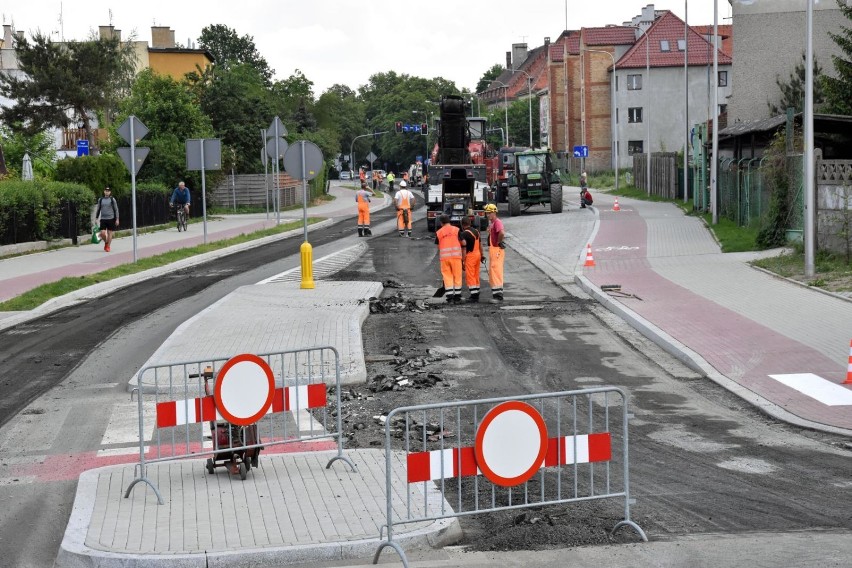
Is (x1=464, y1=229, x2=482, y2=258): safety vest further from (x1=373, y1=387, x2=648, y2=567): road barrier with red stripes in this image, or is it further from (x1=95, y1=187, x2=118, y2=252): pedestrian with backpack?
(x1=95, y1=187, x2=118, y2=252): pedestrian with backpack

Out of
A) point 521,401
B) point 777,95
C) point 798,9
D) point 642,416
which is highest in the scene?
point 798,9

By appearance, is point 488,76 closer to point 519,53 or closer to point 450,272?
point 519,53

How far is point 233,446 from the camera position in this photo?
867 cm

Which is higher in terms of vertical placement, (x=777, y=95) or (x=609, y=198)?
(x=777, y=95)

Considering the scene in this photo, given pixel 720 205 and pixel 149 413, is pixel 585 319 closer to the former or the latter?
pixel 149 413

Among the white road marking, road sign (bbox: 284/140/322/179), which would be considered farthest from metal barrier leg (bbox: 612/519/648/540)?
road sign (bbox: 284/140/322/179)

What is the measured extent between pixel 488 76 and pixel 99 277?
162973 mm

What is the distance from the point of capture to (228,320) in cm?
1667

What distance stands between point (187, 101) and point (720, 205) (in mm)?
25925

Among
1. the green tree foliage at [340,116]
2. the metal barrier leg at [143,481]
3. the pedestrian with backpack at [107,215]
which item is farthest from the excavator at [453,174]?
the green tree foliage at [340,116]

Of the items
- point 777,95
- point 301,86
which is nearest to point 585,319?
point 777,95

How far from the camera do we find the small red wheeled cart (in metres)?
8.58

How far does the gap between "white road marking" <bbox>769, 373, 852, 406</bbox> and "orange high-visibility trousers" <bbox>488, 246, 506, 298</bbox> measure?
7.81m

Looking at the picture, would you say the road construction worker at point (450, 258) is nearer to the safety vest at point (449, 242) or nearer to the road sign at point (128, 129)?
the safety vest at point (449, 242)
